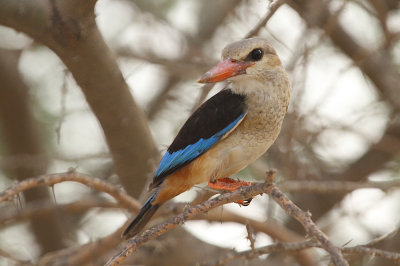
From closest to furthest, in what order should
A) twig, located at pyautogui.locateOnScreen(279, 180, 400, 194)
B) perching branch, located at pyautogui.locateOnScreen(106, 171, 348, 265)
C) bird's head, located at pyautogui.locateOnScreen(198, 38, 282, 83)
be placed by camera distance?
perching branch, located at pyautogui.locateOnScreen(106, 171, 348, 265) → bird's head, located at pyautogui.locateOnScreen(198, 38, 282, 83) → twig, located at pyautogui.locateOnScreen(279, 180, 400, 194)

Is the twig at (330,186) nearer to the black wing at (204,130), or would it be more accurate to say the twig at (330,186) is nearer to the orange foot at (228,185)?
the orange foot at (228,185)

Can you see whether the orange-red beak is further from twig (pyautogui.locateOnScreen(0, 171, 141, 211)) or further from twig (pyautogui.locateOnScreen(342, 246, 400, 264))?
twig (pyautogui.locateOnScreen(342, 246, 400, 264))

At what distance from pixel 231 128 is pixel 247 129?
0.25ft

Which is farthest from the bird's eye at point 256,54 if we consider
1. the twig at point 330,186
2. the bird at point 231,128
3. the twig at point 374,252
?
the twig at point 374,252

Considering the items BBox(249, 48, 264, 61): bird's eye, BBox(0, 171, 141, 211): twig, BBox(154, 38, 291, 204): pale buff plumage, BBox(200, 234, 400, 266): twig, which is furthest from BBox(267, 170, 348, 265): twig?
BBox(249, 48, 264, 61): bird's eye

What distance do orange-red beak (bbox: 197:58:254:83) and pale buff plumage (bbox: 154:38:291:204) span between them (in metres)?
0.02

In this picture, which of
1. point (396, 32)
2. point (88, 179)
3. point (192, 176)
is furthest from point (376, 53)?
point (88, 179)

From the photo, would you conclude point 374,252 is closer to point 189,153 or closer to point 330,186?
point 189,153

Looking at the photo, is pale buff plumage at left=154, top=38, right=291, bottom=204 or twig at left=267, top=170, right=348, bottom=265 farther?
pale buff plumage at left=154, top=38, right=291, bottom=204

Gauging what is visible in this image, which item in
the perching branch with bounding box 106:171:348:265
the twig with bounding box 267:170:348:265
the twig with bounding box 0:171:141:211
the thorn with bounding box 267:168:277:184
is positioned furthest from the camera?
the twig with bounding box 0:171:141:211

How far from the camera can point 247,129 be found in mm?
2875

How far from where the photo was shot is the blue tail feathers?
283 cm

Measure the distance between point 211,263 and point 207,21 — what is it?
9.13 ft

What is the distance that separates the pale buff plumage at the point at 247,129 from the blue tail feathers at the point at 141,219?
42 millimetres
